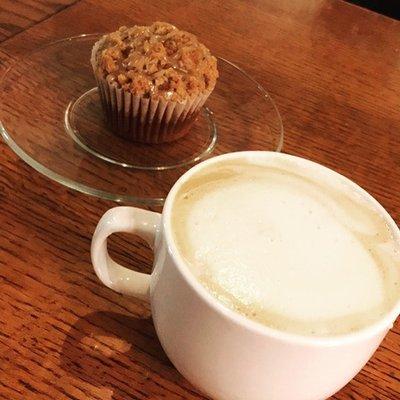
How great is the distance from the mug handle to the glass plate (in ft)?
0.46

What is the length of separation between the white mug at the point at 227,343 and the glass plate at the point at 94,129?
191 millimetres

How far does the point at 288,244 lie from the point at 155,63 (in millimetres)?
377

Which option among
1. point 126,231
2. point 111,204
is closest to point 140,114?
point 111,204

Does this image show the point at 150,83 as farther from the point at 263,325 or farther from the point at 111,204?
the point at 263,325

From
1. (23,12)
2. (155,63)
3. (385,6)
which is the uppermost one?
(155,63)

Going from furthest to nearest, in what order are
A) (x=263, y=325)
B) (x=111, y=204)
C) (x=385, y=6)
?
(x=385, y=6) < (x=111, y=204) < (x=263, y=325)

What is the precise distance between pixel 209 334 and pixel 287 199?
0.13m

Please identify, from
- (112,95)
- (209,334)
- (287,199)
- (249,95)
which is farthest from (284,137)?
(209,334)

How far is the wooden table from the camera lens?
48 centimetres

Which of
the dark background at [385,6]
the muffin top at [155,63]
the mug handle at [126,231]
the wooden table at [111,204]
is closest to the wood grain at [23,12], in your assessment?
the wooden table at [111,204]

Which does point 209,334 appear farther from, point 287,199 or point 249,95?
point 249,95

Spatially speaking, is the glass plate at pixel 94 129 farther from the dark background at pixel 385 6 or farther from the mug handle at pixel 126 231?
the dark background at pixel 385 6

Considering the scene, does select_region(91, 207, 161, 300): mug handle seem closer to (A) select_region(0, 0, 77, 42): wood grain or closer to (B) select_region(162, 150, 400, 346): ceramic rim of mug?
(B) select_region(162, 150, 400, 346): ceramic rim of mug

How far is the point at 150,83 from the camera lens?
730 millimetres
